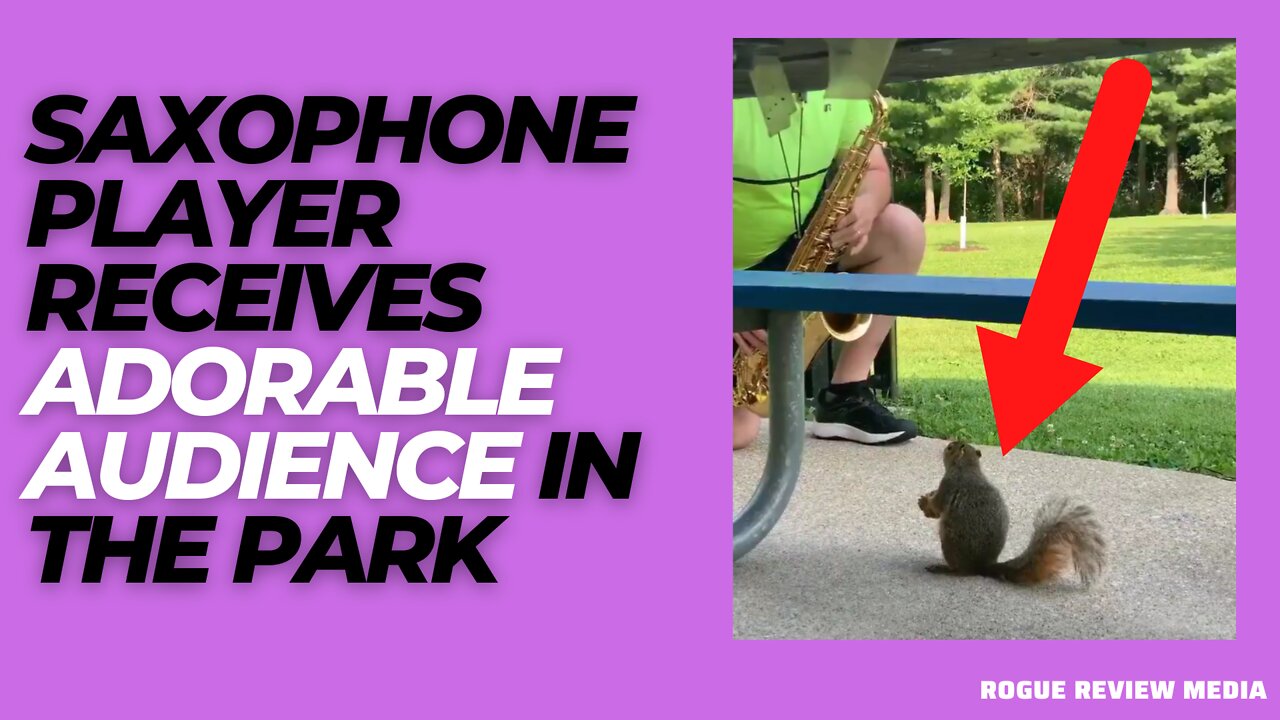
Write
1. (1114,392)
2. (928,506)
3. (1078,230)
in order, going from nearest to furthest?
(1078,230) → (928,506) → (1114,392)

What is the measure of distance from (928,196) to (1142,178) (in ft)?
2.13

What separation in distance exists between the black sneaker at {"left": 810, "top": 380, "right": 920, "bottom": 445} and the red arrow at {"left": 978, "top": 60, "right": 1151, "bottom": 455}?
1.39 metres

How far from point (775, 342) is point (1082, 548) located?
830mm

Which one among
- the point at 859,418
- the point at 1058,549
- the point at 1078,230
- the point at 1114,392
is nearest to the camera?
the point at 1078,230

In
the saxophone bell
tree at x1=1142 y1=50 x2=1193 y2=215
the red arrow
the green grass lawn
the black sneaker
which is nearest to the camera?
the red arrow

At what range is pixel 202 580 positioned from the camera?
6.62 ft

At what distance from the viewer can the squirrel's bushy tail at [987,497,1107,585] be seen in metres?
2.89

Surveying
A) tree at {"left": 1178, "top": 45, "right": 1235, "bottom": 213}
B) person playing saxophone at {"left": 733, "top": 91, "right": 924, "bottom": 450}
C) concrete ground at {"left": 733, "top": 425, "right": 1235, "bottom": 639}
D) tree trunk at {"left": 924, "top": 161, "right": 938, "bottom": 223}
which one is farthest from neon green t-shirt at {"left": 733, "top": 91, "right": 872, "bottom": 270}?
tree at {"left": 1178, "top": 45, "right": 1235, "bottom": 213}

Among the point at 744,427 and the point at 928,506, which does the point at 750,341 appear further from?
the point at 928,506

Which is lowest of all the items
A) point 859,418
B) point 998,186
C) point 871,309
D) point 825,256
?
point 859,418

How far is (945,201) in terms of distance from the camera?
3.23m

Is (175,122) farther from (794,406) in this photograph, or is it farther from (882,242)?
(882,242)

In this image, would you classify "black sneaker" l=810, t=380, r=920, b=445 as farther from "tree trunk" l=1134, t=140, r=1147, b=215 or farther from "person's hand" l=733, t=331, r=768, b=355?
"tree trunk" l=1134, t=140, r=1147, b=215

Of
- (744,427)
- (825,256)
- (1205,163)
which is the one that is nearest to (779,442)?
(825,256)
